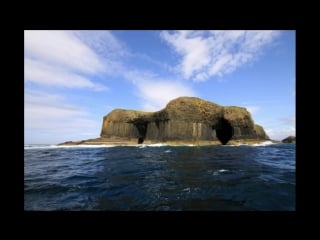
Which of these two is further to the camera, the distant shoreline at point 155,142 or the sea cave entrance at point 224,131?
the sea cave entrance at point 224,131

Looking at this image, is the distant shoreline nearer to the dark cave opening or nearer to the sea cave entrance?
the dark cave opening

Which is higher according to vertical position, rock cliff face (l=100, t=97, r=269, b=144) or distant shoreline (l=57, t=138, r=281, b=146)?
rock cliff face (l=100, t=97, r=269, b=144)

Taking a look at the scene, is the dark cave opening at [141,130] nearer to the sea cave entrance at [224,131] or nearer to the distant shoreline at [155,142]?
the distant shoreline at [155,142]

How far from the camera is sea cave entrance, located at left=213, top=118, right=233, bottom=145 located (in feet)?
232

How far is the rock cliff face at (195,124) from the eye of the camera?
220 feet

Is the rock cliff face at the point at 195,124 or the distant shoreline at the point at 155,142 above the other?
the rock cliff face at the point at 195,124

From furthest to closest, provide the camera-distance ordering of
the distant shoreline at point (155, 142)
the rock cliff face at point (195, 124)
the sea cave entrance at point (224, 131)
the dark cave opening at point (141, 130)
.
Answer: the dark cave opening at point (141, 130)
the sea cave entrance at point (224, 131)
the rock cliff face at point (195, 124)
the distant shoreline at point (155, 142)

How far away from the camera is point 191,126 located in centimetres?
6775

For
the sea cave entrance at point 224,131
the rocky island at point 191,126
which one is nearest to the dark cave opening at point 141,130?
the rocky island at point 191,126

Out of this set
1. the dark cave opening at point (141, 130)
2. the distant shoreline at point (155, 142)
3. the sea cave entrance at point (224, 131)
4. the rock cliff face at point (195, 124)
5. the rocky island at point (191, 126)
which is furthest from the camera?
the dark cave opening at point (141, 130)

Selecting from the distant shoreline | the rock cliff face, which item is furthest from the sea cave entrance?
the distant shoreline
